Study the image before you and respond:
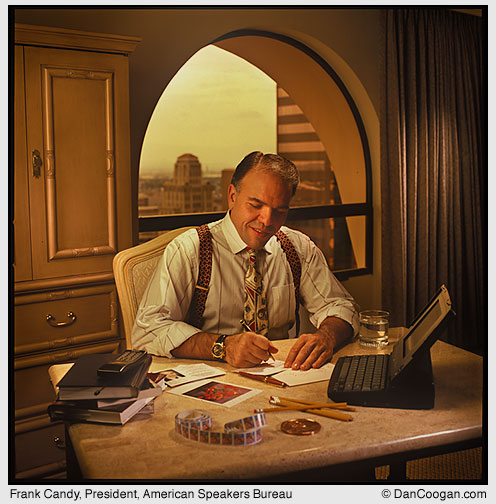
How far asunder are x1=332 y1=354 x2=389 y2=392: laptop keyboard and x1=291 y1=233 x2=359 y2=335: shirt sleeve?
0.31 meters

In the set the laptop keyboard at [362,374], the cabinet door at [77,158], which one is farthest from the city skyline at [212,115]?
the laptop keyboard at [362,374]

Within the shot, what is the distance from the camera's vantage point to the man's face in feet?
6.16

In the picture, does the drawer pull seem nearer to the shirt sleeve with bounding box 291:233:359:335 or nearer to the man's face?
the man's face

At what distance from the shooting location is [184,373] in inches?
56.7

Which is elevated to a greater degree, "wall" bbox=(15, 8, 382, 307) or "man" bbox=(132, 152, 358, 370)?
"wall" bbox=(15, 8, 382, 307)

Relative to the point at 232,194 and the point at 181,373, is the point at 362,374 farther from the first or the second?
the point at 232,194

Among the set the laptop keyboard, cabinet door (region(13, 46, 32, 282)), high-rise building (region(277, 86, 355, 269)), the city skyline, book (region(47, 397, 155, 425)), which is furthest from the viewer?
high-rise building (region(277, 86, 355, 269))

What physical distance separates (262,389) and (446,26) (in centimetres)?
319

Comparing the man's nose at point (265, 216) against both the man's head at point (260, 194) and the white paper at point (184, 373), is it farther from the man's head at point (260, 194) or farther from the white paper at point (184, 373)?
the white paper at point (184, 373)

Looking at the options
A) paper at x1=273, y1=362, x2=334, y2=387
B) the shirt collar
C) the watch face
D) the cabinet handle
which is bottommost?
paper at x1=273, y1=362, x2=334, y2=387

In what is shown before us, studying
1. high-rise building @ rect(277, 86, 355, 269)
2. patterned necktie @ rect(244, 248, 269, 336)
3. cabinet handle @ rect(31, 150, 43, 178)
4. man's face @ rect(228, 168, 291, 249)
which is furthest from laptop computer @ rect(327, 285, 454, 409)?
high-rise building @ rect(277, 86, 355, 269)

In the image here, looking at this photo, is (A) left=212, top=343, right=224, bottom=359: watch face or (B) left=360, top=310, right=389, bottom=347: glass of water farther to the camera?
(B) left=360, top=310, right=389, bottom=347: glass of water

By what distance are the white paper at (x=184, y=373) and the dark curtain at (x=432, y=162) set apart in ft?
7.87

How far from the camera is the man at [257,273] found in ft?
5.65
